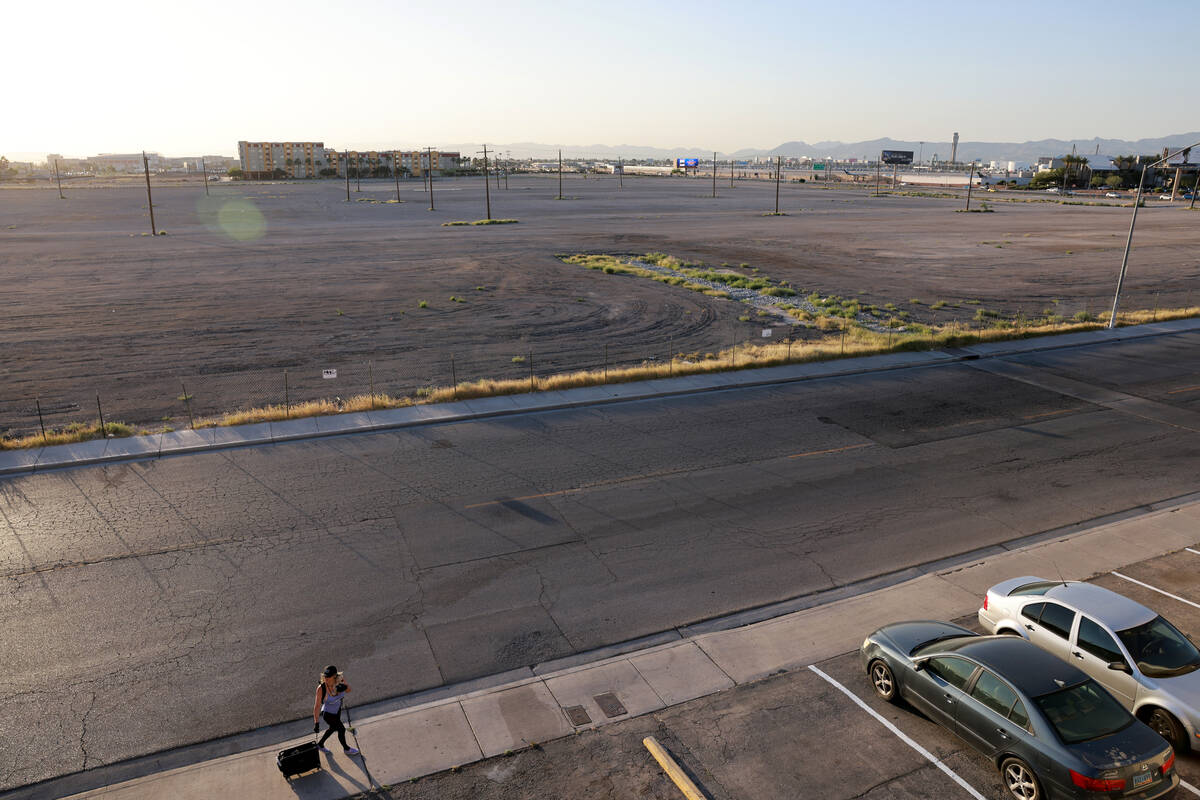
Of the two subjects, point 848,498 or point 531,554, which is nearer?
point 531,554

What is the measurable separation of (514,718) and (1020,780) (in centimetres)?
599

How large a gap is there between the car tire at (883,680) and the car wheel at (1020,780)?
64.6 inches

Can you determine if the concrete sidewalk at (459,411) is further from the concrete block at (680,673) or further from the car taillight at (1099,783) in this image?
the car taillight at (1099,783)

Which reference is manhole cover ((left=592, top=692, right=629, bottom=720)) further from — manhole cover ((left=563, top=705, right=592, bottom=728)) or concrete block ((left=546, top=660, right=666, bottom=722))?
manhole cover ((left=563, top=705, right=592, bottom=728))

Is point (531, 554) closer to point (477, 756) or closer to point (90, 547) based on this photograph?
point (477, 756)

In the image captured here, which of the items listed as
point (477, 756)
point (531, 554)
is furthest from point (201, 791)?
point (531, 554)

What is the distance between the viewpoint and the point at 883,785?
28.6 feet

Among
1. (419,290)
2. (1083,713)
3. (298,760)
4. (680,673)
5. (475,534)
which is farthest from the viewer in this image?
(419,290)

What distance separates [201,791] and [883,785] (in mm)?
7864

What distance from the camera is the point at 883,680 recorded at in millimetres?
10273

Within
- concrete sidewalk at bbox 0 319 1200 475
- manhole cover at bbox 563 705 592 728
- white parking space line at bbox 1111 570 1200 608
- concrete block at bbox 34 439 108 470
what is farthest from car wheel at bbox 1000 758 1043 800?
concrete block at bbox 34 439 108 470

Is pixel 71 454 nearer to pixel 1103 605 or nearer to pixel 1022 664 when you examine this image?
→ pixel 1022 664

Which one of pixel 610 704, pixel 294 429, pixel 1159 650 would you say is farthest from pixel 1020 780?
pixel 294 429

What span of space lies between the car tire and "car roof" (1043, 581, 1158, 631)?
2.71 meters
